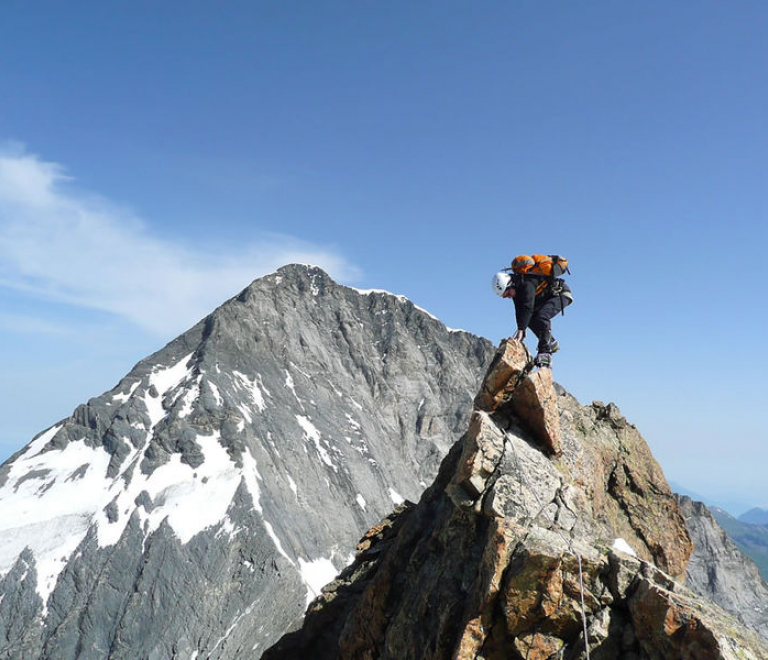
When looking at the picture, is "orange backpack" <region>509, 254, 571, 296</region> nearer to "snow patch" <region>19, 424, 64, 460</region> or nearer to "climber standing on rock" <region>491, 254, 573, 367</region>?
"climber standing on rock" <region>491, 254, 573, 367</region>

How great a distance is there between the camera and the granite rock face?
2938 inches

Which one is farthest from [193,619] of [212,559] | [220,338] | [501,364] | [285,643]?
[501,364]

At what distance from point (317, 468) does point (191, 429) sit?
24390 millimetres

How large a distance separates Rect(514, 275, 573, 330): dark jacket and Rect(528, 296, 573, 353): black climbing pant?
→ 0.40 feet

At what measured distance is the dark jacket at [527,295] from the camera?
1548 centimetres

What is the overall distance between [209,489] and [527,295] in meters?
83.7

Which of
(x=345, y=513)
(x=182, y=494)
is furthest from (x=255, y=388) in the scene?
(x=345, y=513)

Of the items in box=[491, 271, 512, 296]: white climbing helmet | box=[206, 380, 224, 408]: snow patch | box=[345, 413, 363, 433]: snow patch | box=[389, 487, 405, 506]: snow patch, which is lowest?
box=[491, 271, 512, 296]: white climbing helmet

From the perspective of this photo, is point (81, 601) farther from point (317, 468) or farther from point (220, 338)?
point (220, 338)

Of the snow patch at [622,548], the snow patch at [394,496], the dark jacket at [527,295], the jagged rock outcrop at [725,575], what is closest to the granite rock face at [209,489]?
the snow patch at [394,496]

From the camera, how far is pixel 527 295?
50.7 feet

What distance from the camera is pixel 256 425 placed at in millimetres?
102312

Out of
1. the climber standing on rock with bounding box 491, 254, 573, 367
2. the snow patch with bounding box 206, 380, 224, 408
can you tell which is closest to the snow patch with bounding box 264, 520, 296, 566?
the snow patch with bounding box 206, 380, 224, 408

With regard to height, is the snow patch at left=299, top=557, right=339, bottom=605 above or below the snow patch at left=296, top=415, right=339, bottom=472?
below
